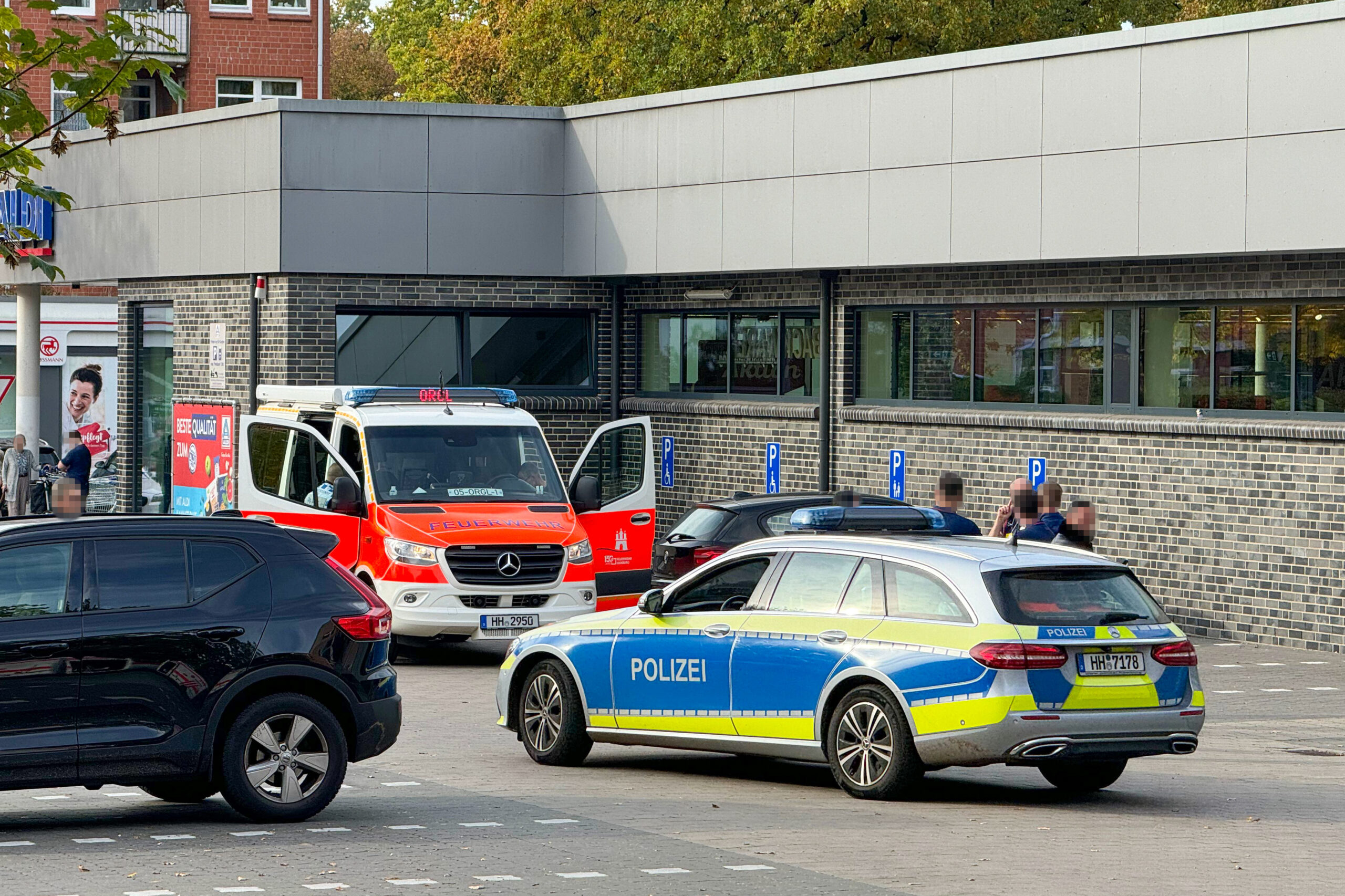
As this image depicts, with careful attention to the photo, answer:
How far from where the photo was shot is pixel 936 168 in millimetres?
21688

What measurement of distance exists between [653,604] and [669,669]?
467mm

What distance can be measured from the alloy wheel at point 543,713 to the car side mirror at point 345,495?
18.3 ft

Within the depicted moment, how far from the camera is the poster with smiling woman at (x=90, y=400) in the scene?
43.8m

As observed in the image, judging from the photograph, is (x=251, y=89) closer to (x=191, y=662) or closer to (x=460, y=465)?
(x=460, y=465)

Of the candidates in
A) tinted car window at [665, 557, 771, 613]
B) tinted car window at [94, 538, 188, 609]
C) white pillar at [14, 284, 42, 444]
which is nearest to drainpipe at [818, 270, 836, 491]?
tinted car window at [665, 557, 771, 613]

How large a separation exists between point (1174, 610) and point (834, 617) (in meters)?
10.1

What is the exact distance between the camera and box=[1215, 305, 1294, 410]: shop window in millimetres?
19500

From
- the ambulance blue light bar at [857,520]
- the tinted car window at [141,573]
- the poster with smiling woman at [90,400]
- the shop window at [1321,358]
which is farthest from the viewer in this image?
the poster with smiling woman at [90,400]

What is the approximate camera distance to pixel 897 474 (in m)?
23.6

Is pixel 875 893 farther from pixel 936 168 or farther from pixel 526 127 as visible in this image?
pixel 526 127

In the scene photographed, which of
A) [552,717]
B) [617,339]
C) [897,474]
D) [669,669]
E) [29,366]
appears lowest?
[552,717]

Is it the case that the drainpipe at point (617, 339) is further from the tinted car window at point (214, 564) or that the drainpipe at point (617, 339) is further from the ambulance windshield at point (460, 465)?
the tinted car window at point (214, 564)

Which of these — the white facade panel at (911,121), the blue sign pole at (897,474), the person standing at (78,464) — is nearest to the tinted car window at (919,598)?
the white facade panel at (911,121)

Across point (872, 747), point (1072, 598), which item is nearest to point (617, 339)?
point (872, 747)
